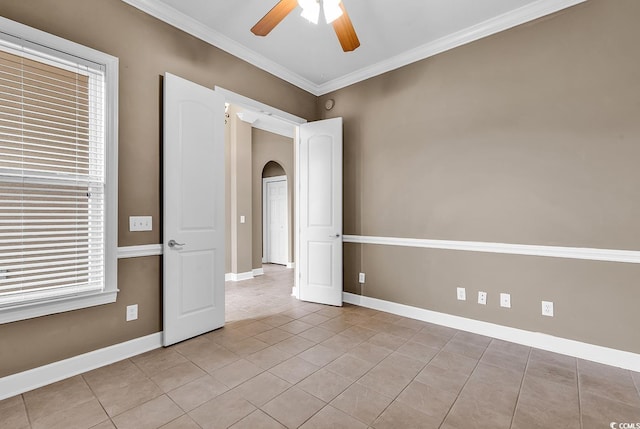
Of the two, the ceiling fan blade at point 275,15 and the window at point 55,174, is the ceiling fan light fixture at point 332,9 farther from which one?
the window at point 55,174

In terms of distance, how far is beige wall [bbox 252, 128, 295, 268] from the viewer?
233 inches

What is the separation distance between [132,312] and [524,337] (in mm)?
3450

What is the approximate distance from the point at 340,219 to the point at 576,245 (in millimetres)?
2316

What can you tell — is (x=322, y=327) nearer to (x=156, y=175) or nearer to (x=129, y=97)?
(x=156, y=175)

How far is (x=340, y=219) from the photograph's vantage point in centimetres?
384

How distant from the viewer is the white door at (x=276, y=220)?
286 inches

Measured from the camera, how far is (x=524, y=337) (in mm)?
2717

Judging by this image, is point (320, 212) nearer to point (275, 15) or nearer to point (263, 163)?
point (275, 15)

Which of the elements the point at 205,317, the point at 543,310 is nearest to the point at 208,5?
the point at 205,317

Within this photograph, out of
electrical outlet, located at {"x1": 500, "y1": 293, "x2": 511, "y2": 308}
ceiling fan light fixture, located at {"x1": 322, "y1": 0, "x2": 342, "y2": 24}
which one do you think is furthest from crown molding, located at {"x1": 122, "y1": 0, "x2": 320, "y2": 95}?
electrical outlet, located at {"x1": 500, "y1": 293, "x2": 511, "y2": 308}

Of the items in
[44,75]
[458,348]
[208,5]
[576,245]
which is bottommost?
[458,348]

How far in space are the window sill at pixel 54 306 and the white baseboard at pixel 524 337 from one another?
2768mm

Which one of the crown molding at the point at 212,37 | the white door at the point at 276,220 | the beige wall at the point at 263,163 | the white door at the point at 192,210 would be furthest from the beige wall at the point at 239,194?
the white door at the point at 192,210

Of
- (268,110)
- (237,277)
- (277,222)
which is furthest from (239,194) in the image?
(268,110)
